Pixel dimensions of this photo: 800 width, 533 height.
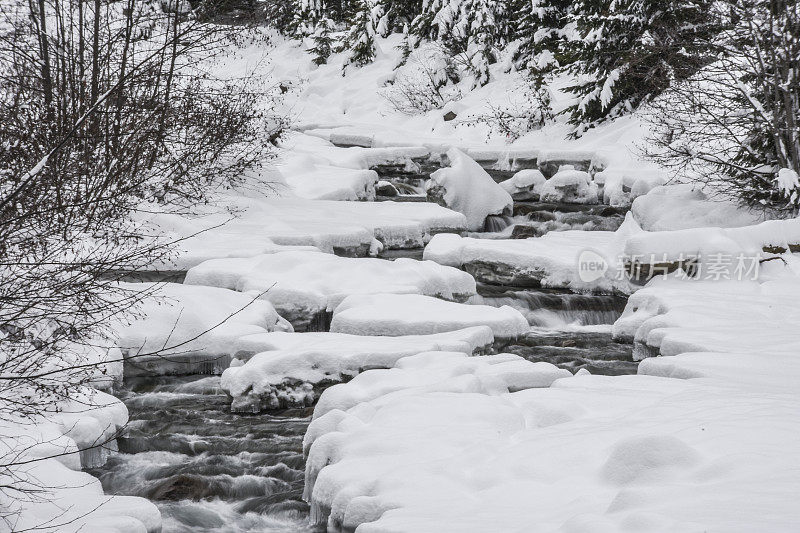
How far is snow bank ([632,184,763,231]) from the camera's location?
11.2 metres

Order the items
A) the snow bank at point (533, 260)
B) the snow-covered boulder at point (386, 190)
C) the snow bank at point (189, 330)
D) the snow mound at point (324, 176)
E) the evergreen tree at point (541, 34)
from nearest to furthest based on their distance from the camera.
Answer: the snow bank at point (189, 330) < the snow bank at point (533, 260) < the snow mound at point (324, 176) < the snow-covered boulder at point (386, 190) < the evergreen tree at point (541, 34)

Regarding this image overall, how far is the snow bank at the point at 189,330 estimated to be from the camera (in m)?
7.02

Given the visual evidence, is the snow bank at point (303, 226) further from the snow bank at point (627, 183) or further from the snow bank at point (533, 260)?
the snow bank at point (627, 183)

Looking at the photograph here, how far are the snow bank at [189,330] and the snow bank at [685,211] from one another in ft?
21.0

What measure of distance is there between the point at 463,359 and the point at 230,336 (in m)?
2.23

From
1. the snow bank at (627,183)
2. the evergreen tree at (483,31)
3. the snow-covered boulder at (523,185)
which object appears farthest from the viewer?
the evergreen tree at (483,31)

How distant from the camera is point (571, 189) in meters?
14.8

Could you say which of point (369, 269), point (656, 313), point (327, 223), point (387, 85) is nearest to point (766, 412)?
point (656, 313)

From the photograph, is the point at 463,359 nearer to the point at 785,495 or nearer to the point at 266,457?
the point at 266,457

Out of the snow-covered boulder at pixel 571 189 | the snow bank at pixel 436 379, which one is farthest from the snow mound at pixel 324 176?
the snow bank at pixel 436 379

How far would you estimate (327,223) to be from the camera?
447 inches

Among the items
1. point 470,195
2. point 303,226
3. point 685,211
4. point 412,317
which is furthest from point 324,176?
point 412,317

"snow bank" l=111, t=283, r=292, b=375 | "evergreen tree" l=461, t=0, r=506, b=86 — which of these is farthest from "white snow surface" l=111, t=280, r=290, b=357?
"evergreen tree" l=461, t=0, r=506, b=86

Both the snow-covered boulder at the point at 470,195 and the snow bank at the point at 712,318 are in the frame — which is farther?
the snow-covered boulder at the point at 470,195
